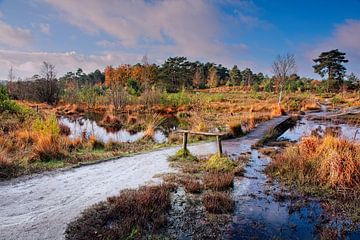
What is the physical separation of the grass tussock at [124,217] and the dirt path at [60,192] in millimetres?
257

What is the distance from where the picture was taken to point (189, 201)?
5.20m

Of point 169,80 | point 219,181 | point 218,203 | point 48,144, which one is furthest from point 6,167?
point 169,80

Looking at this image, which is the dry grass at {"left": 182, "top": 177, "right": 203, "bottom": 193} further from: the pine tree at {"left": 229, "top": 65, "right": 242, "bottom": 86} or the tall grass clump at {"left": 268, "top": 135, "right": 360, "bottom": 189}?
the pine tree at {"left": 229, "top": 65, "right": 242, "bottom": 86}

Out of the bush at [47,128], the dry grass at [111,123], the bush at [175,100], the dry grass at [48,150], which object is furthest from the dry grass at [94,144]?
the bush at [175,100]

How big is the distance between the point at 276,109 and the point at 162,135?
1104cm

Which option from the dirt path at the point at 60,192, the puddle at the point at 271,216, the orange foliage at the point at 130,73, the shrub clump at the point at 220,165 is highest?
the orange foliage at the point at 130,73

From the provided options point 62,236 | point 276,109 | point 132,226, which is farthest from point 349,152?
point 276,109

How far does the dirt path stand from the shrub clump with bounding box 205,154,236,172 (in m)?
1.04

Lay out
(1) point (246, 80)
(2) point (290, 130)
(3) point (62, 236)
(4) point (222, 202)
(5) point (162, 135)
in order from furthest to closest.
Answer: (1) point (246, 80)
(2) point (290, 130)
(5) point (162, 135)
(4) point (222, 202)
(3) point (62, 236)

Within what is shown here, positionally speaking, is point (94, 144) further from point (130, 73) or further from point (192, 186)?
point (130, 73)

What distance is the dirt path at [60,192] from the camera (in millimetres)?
4158

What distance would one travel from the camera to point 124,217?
172 inches

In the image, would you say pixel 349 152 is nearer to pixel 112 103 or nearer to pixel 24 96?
pixel 112 103

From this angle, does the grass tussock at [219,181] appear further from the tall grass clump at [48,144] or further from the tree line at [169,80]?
the tree line at [169,80]
